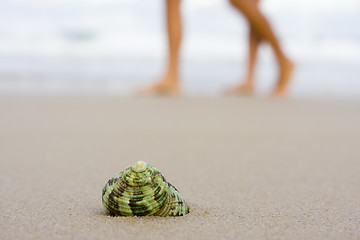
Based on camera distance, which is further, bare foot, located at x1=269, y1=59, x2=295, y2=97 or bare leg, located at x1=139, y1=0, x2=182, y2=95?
bare foot, located at x1=269, y1=59, x2=295, y2=97

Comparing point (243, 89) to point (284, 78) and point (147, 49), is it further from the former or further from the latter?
point (147, 49)

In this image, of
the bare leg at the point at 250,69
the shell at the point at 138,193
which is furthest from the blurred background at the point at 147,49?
the shell at the point at 138,193

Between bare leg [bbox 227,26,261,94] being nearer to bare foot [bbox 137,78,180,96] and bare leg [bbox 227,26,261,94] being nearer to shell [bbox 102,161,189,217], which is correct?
bare foot [bbox 137,78,180,96]

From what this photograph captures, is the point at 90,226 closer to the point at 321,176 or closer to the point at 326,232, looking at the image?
the point at 326,232

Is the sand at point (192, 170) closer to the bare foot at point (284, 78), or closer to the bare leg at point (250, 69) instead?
the bare foot at point (284, 78)

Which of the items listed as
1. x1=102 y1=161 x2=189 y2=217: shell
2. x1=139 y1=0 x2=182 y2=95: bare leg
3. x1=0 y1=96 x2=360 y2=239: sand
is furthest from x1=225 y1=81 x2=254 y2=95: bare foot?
x1=102 y1=161 x2=189 y2=217: shell

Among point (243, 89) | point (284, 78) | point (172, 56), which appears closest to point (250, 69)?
point (243, 89)
